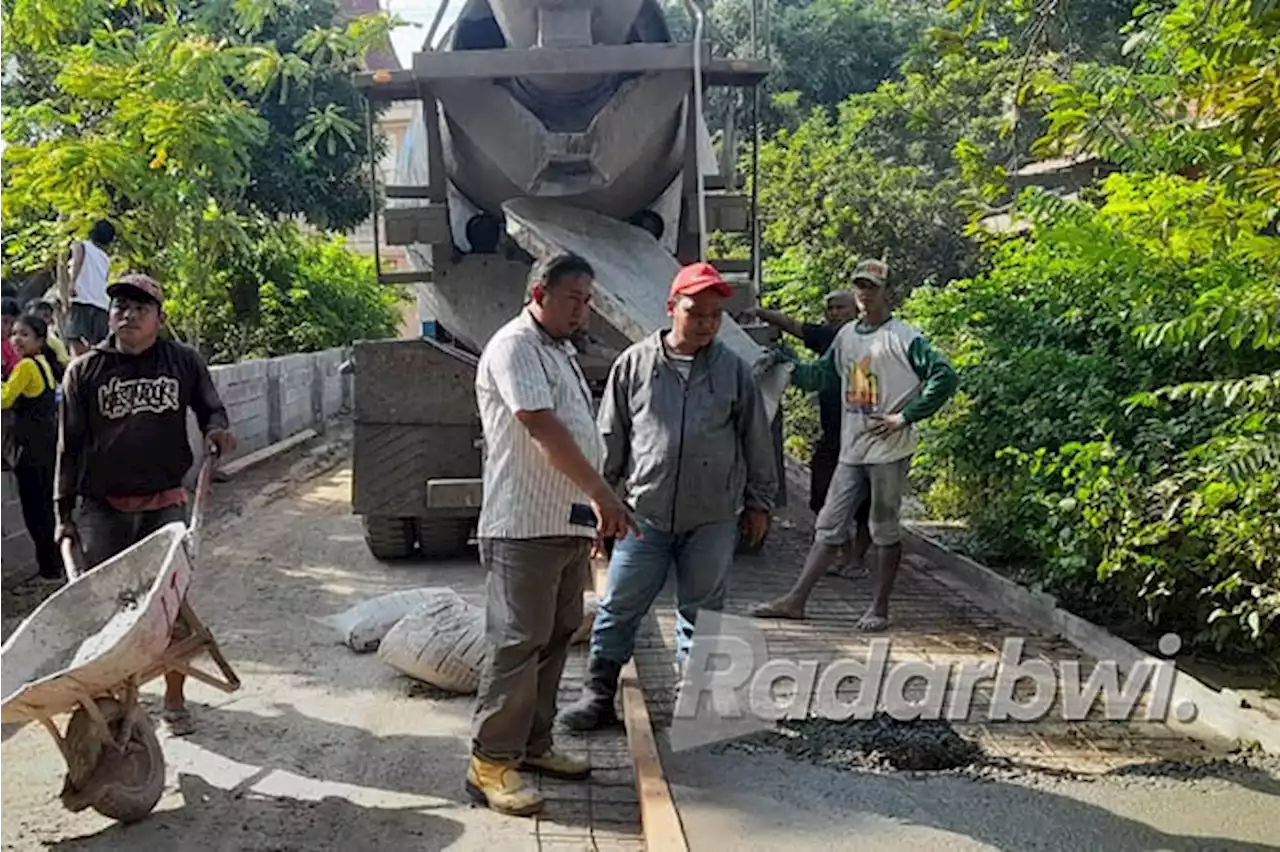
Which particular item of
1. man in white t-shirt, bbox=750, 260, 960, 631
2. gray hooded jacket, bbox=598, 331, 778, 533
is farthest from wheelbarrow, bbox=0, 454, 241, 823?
man in white t-shirt, bbox=750, 260, 960, 631

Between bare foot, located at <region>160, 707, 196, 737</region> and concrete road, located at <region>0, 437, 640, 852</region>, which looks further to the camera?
bare foot, located at <region>160, 707, 196, 737</region>

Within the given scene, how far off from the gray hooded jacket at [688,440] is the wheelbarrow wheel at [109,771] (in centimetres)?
175

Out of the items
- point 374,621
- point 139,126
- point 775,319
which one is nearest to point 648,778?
point 374,621

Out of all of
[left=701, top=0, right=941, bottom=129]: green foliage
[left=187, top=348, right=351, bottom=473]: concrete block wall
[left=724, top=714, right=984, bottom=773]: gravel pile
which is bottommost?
[left=187, top=348, right=351, bottom=473]: concrete block wall

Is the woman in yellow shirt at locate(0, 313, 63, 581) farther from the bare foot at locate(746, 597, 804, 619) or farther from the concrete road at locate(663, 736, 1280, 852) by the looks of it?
the concrete road at locate(663, 736, 1280, 852)

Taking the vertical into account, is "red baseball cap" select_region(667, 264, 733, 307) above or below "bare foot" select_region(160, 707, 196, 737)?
above

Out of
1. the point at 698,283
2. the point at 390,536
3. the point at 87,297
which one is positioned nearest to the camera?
the point at 698,283

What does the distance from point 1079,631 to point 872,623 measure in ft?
3.00

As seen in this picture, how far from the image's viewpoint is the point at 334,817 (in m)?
4.07

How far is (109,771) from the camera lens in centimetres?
386

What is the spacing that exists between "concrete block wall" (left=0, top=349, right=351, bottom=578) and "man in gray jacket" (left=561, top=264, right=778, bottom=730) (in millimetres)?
4299

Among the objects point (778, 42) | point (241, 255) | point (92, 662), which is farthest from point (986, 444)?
point (778, 42)

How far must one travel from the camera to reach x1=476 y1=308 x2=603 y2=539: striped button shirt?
3963 millimetres

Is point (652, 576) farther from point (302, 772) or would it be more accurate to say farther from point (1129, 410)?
point (1129, 410)
